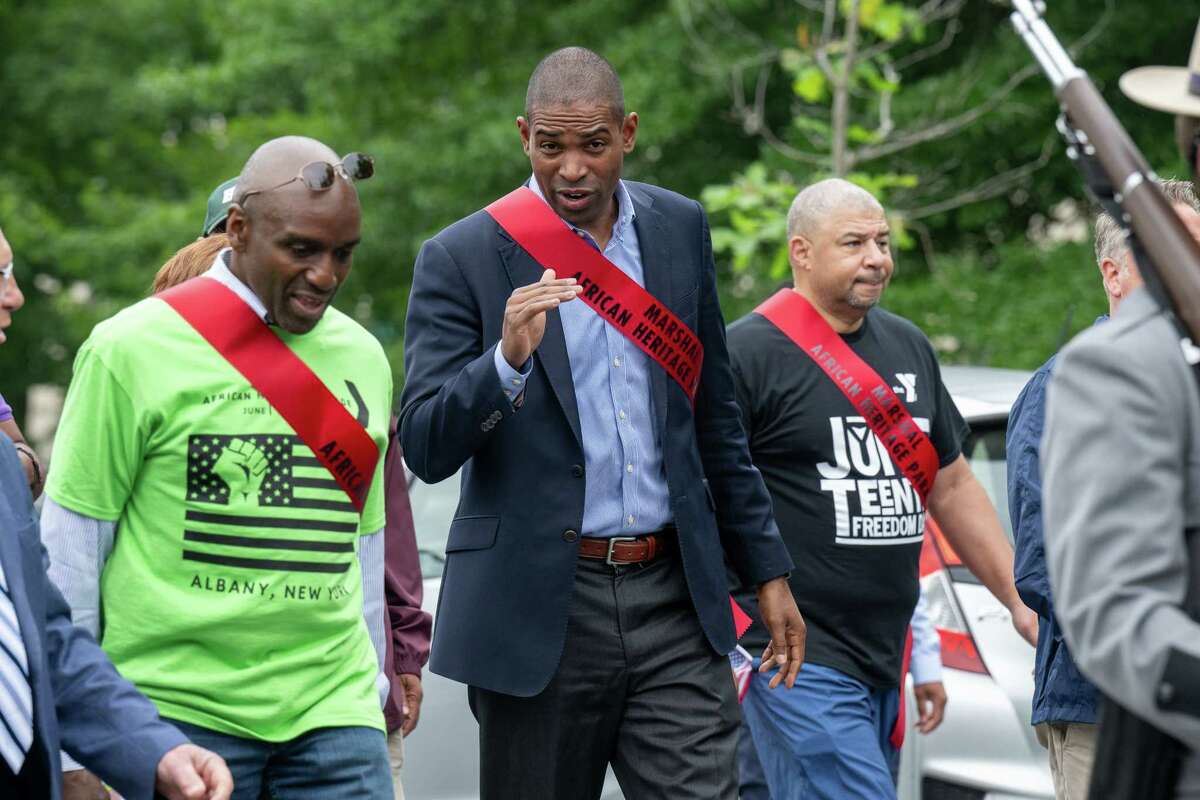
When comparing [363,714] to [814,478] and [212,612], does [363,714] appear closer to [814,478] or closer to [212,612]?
[212,612]

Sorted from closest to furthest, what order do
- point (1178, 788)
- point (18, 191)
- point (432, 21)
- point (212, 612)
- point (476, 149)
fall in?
1. point (1178, 788)
2. point (212, 612)
3. point (476, 149)
4. point (432, 21)
5. point (18, 191)

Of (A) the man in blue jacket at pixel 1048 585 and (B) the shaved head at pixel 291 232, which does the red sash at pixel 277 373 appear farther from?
(A) the man in blue jacket at pixel 1048 585

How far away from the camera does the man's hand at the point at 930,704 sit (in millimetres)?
5746

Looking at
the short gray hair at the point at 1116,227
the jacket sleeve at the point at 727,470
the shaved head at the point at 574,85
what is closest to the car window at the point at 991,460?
the short gray hair at the point at 1116,227

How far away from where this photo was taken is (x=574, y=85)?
169 inches

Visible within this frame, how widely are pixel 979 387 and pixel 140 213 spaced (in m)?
14.9

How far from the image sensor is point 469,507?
14.2ft

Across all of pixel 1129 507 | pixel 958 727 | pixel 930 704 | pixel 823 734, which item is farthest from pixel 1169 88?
pixel 958 727

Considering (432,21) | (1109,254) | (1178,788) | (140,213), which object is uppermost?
(432,21)

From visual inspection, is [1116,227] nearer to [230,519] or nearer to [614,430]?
[614,430]

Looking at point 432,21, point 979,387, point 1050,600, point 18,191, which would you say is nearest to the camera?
point 1050,600

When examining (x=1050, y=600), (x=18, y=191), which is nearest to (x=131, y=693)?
(x=1050, y=600)

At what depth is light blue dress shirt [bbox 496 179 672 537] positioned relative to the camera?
4.27 metres

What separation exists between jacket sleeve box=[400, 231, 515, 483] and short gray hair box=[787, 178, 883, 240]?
5.60ft
